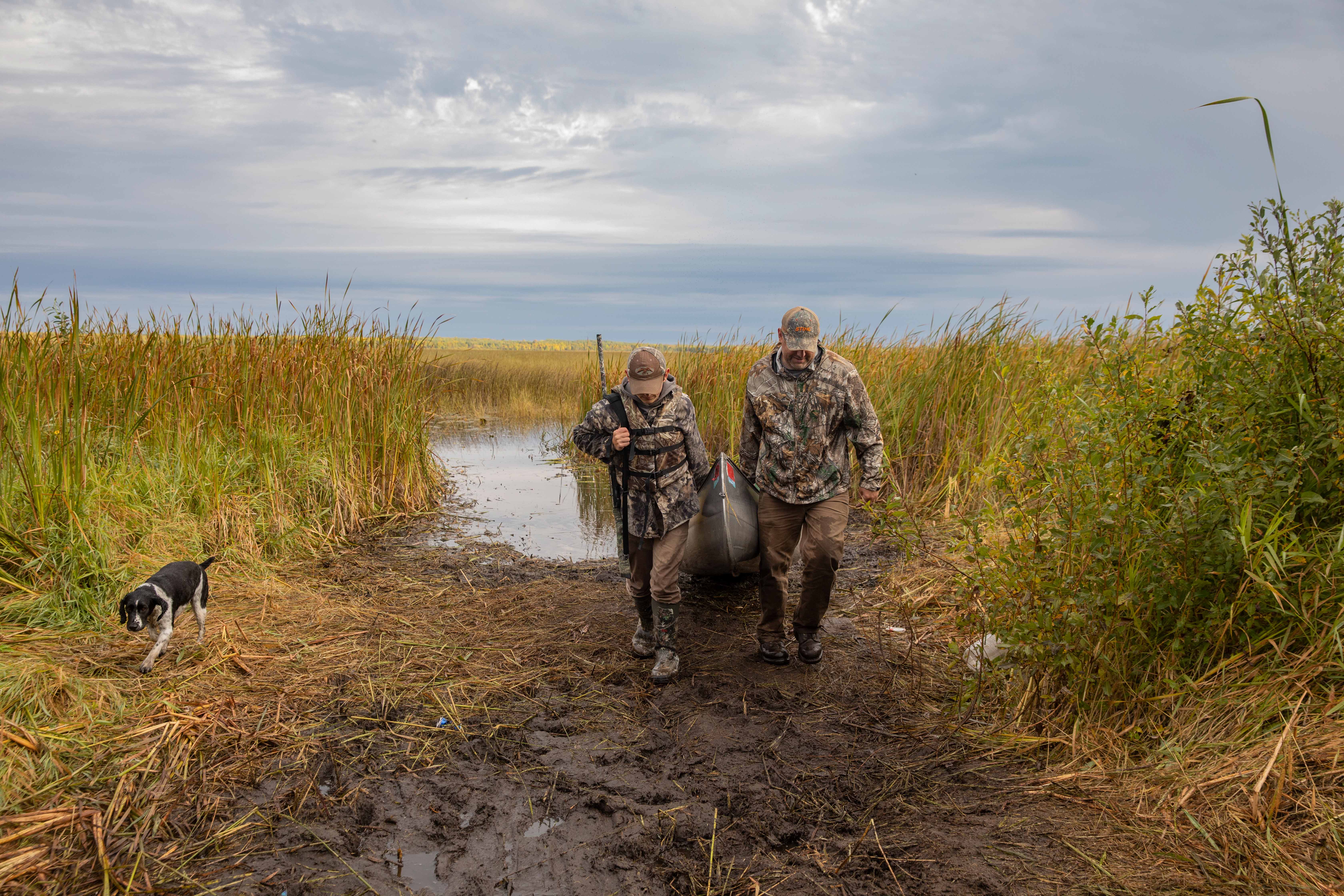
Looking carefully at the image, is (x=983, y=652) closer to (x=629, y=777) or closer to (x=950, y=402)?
(x=629, y=777)

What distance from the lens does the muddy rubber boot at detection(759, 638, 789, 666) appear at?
4.89 meters

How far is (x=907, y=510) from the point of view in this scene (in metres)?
4.90

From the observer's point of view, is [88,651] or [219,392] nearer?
[88,651]

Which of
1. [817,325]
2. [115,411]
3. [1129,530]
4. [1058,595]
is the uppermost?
[817,325]

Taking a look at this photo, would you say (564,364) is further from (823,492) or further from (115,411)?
(823,492)

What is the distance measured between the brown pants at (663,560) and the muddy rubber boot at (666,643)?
50 millimetres

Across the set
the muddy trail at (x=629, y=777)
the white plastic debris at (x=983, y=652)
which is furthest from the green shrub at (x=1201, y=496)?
the muddy trail at (x=629, y=777)

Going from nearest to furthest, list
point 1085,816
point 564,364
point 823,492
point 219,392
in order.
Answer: point 1085,816 → point 823,492 → point 219,392 → point 564,364

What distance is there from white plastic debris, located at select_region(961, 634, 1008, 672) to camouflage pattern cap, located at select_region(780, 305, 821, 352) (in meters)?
1.90

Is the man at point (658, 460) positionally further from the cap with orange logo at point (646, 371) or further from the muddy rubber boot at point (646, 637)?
the muddy rubber boot at point (646, 637)

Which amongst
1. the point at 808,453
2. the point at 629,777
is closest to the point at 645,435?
the point at 808,453

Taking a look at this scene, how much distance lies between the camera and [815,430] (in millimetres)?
4605

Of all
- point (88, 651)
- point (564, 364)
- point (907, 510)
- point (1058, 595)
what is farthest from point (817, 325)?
point (564, 364)

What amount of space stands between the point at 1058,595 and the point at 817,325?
2.00m
